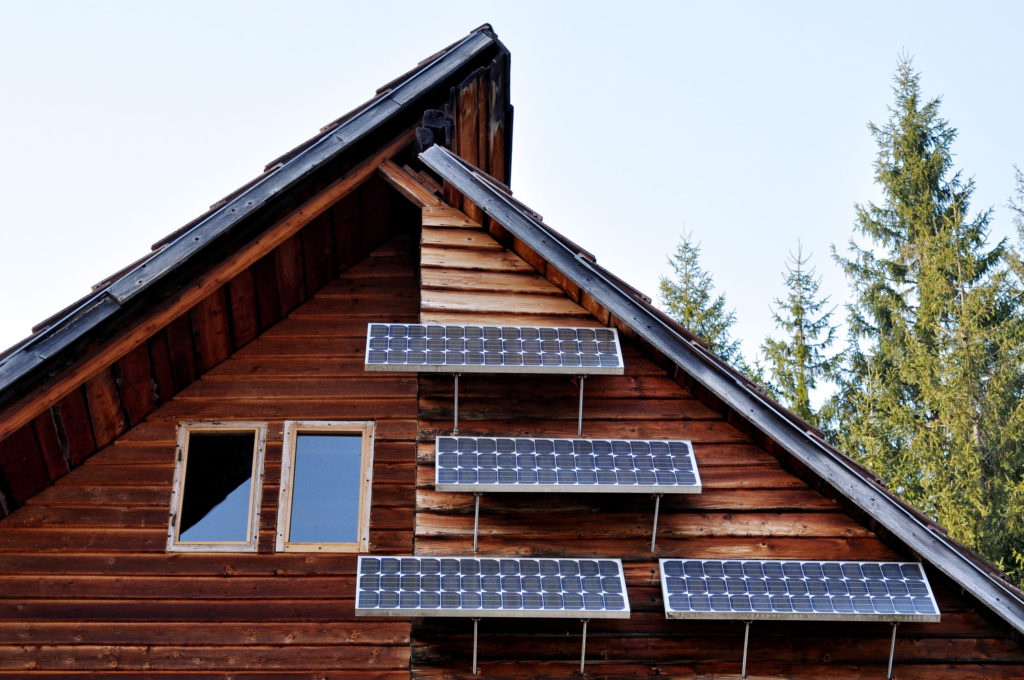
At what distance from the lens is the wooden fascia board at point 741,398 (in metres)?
7.07

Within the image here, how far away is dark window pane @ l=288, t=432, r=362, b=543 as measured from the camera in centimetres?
834

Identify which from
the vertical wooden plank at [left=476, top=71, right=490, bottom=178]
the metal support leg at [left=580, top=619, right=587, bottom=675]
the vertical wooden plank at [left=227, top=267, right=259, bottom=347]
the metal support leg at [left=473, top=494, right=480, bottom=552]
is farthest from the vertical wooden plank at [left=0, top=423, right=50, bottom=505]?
the vertical wooden plank at [left=476, top=71, right=490, bottom=178]

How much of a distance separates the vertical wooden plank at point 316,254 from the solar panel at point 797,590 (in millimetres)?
3885

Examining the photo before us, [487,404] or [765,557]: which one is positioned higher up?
[487,404]

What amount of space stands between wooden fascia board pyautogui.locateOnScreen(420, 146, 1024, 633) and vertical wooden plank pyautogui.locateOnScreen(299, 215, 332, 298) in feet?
3.64

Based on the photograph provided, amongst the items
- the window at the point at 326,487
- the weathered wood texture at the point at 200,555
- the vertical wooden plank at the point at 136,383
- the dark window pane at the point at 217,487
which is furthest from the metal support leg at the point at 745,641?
the vertical wooden plank at the point at 136,383

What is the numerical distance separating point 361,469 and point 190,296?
1833mm

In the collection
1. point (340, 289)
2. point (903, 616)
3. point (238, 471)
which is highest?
point (340, 289)

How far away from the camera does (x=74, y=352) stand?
7.61 metres

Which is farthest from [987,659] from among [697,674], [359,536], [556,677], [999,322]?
[999,322]

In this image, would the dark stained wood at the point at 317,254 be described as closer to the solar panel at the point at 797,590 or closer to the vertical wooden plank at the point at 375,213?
the vertical wooden plank at the point at 375,213

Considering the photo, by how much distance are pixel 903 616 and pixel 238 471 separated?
193 inches

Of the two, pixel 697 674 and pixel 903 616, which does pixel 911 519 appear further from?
pixel 697 674

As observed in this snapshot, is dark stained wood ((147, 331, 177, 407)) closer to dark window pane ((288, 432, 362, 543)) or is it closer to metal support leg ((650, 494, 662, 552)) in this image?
dark window pane ((288, 432, 362, 543))
